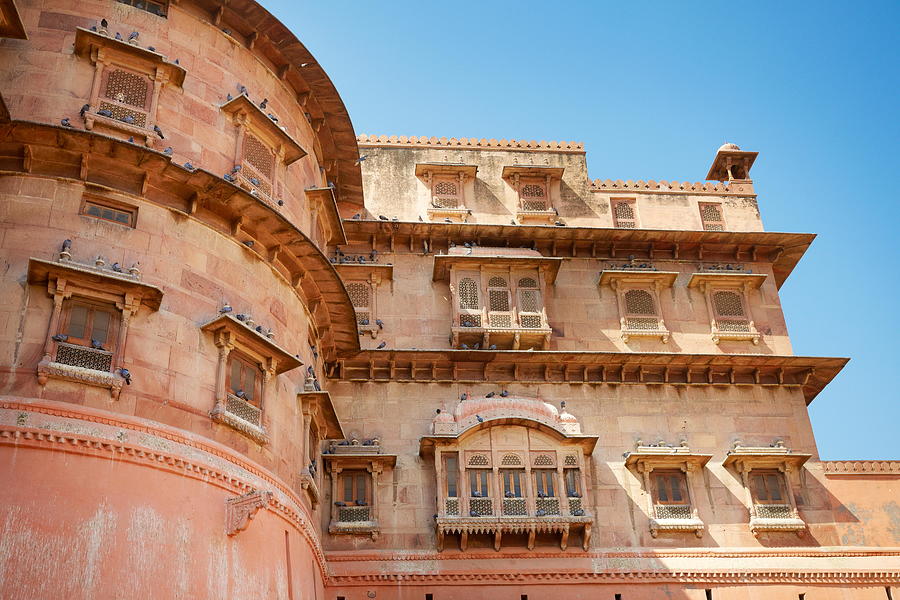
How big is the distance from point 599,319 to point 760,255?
5132 mm

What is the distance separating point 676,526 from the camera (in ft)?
68.3

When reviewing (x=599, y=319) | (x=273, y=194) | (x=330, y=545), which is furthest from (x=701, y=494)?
(x=273, y=194)

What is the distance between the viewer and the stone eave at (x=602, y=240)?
78.6 ft

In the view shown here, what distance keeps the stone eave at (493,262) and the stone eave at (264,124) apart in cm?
551

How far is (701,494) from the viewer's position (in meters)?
21.5

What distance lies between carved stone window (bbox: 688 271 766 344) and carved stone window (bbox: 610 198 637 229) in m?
2.53

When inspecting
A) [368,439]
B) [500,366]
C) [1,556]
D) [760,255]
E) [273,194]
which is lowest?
[1,556]

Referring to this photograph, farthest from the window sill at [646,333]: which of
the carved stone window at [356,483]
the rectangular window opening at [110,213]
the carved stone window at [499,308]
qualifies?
the rectangular window opening at [110,213]

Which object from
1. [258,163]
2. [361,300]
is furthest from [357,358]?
[258,163]

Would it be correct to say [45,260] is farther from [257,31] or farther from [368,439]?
[368,439]

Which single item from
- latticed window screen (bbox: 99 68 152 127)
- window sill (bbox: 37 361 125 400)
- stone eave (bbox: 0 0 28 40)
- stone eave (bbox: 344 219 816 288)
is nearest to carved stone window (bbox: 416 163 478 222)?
stone eave (bbox: 344 219 816 288)

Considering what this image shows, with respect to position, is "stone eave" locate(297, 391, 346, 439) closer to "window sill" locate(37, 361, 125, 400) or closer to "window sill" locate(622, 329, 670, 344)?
"window sill" locate(37, 361, 125, 400)

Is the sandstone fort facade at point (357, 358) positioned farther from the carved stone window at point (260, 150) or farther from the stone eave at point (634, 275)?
the stone eave at point (634, 275)

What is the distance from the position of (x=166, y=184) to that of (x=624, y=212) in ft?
46.9
